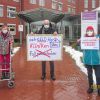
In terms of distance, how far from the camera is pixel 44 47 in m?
9.55

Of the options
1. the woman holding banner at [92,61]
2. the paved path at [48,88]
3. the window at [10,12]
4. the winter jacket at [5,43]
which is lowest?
the paved path at [48,88]

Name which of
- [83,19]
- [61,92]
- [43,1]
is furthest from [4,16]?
[61,92]

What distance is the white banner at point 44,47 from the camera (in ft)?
31.2

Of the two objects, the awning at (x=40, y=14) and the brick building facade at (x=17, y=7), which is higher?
the brick building facade at (x=17, y=7)

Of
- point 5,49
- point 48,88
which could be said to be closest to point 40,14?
point 5,49

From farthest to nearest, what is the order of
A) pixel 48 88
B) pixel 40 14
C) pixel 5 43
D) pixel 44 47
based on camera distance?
1. pixel 40 14
2. pixel 44 47
3. pixel 5 43
4. pixel 48 88

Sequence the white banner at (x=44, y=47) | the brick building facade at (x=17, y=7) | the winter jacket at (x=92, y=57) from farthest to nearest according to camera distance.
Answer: the brick building facade at (x=17, y=7) < the white banner at (x=44, y=47) < the winter jacket at (x=92, y=57)

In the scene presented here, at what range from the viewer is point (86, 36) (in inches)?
324

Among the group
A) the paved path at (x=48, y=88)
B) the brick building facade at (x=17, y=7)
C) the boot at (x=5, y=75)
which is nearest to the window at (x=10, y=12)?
the brick building facade at (x=17, y=7)

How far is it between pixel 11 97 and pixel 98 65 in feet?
7.64

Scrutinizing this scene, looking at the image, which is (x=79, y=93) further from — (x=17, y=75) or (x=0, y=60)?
(x=17, y=75)

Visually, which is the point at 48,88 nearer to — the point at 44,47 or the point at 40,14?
the point at 44,47

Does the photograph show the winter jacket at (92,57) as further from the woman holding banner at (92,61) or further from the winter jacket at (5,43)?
the winter jacket at (5,43)

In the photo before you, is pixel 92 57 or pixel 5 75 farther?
pixel 5 75
